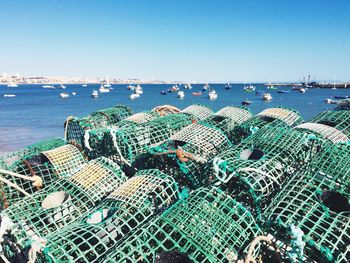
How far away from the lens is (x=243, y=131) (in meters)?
8.39

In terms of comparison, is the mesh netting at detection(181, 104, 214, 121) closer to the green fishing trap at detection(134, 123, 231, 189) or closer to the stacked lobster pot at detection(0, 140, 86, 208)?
the green fishing trap at detection(134, 123, 231, 189)

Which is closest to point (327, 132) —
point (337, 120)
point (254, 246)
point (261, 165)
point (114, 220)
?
point (337, 120)

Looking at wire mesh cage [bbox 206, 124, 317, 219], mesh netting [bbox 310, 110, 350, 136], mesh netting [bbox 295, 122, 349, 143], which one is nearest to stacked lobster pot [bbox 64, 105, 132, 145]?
wire mesh cage [bbox 206, 124, 317, 219]

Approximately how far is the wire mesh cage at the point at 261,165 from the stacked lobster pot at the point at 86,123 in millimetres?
5979

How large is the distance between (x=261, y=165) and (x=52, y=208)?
12.3ft

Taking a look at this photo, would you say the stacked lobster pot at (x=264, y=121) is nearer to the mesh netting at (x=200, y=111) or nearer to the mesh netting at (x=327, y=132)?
the mesh netting at (x=327, y=132)

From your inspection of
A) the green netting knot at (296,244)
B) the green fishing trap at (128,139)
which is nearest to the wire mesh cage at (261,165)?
the green netting knot at (296,244)

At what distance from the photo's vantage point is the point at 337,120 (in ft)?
28.7

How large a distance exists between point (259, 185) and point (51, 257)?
3.27 m

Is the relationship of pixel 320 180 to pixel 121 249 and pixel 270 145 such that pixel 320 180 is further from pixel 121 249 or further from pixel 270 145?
pixel 121 249

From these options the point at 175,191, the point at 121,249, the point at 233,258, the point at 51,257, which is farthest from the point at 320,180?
the point at 51,257

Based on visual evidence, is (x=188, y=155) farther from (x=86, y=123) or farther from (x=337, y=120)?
(x=337, y=120)

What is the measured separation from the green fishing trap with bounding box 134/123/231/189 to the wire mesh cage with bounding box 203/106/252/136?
1.74 metres

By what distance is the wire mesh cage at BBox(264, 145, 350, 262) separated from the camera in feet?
11.2
